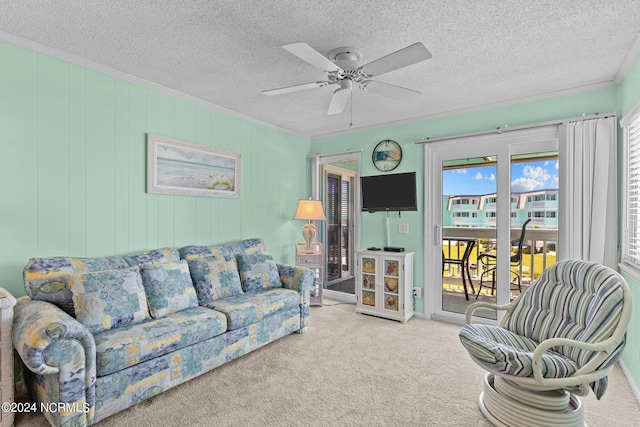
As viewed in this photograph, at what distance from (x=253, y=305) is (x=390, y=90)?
2.14m

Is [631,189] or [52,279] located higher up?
[631,189]

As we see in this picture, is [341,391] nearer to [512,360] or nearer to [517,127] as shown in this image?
[512,360]

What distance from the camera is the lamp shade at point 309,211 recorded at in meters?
4.44

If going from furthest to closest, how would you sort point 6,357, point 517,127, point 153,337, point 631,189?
1. point 517,127
2. point 631,189
3. point 153,337
4. point 6,357

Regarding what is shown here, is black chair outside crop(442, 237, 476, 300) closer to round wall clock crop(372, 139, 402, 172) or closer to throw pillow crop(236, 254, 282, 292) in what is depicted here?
round wall clock crop(372, 139, 402, 172)

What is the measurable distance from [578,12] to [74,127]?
11.9 feet

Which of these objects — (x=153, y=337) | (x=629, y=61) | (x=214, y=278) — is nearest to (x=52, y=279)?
(x=153, y=337)

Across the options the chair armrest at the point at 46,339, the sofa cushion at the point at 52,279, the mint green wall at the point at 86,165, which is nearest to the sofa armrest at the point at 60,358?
the chair armrest at the point at 46,339

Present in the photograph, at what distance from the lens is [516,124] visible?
344 centimetres

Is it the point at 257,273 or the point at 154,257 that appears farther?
the point at 257,273

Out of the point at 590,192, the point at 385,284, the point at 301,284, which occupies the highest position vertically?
the point at 590,192

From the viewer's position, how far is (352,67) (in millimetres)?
2568

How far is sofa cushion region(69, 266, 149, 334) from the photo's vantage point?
7.09 ft

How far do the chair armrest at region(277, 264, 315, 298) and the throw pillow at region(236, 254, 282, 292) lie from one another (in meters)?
0.07
